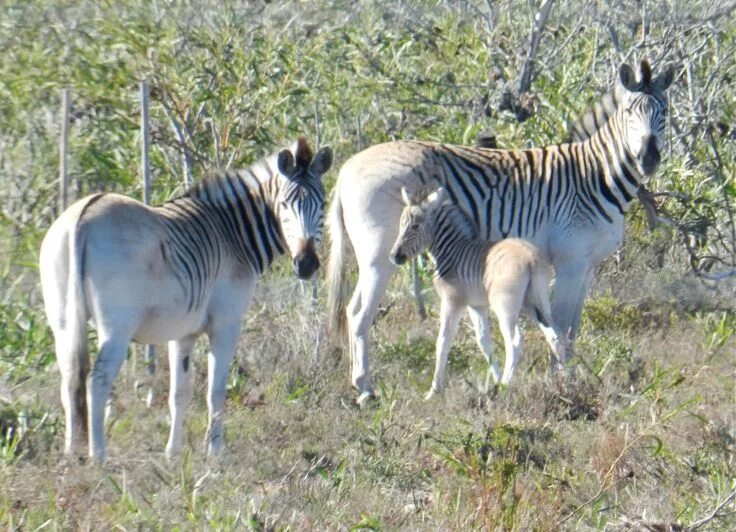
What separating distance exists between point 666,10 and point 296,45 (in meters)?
3.64

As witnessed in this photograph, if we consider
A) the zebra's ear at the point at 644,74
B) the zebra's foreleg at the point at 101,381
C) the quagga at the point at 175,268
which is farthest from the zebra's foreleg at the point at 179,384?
the zebra's ear at the point at 644,74

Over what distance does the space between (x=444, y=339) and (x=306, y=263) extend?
2013 millimetres

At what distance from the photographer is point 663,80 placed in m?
10.1

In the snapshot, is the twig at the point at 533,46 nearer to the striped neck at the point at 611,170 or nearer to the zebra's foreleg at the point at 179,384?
the striped neck at the point at 611,170

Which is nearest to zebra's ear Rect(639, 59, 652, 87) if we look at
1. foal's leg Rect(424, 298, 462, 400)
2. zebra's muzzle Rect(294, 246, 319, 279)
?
foal's leg Rect(424, 298, 462, 400)

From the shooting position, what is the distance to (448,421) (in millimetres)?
8156

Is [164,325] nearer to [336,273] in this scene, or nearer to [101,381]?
[101,381]

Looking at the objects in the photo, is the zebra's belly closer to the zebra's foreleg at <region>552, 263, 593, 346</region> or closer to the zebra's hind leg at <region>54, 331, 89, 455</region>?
the zebra's hind leg at <region>54, 331, 89, 455</region>

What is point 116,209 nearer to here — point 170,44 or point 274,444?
point 274,444

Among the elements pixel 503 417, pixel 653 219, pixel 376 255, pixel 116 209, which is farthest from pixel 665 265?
pixel 116 209

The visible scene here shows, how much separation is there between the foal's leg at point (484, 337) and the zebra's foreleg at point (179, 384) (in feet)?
7.77

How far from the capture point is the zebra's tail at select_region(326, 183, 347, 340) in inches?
384

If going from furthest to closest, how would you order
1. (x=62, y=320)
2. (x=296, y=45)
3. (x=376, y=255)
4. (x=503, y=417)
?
(x=296, y=45), (x=376, y=255), (x=503, y=417), (x=62, y=320)

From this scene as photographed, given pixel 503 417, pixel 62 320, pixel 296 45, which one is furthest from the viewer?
pixel 296 45
